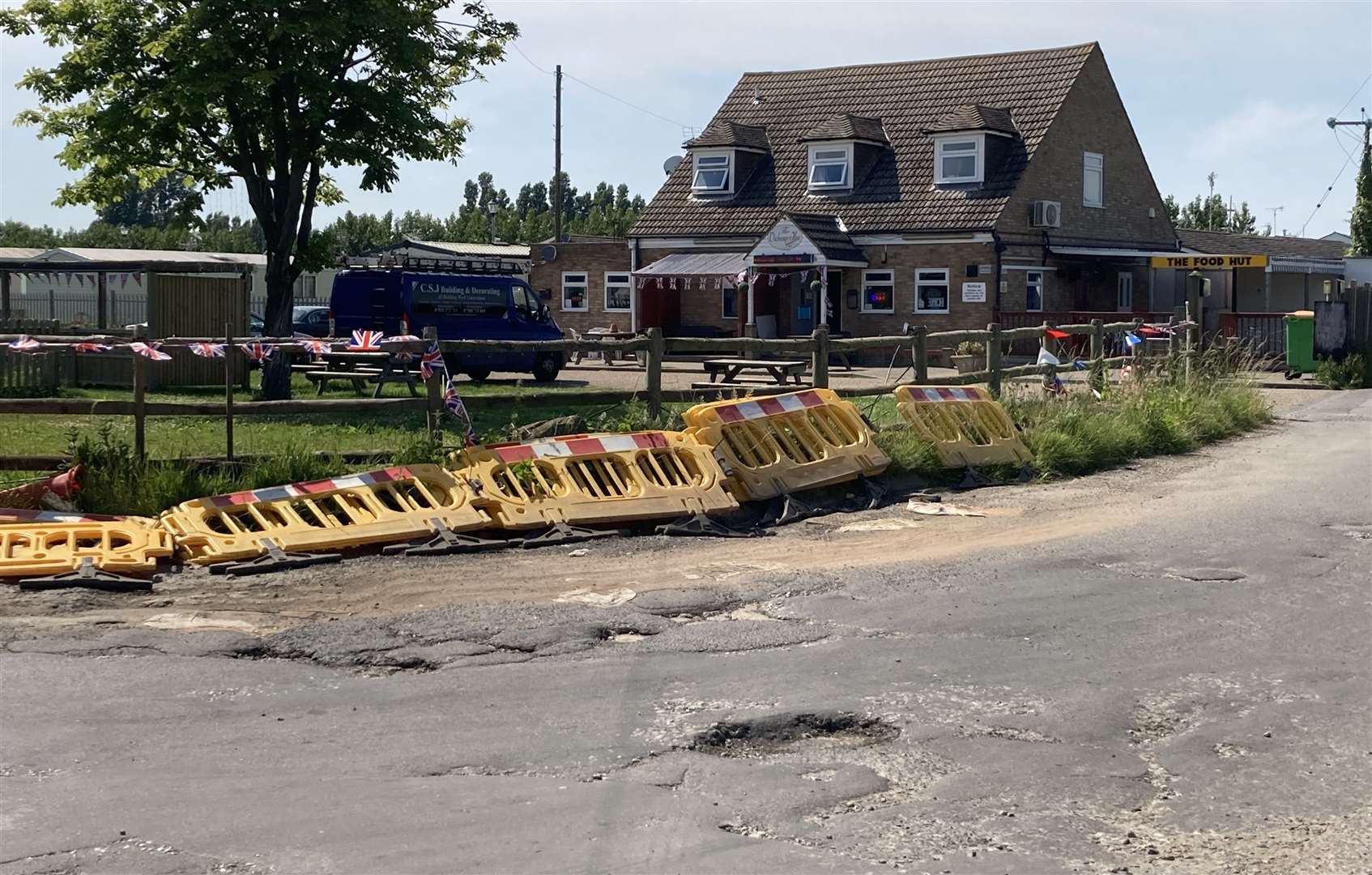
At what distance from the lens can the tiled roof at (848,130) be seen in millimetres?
38719

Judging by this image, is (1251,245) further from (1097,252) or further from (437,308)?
(437,308)

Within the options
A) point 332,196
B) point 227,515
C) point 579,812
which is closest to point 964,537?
point 227,515

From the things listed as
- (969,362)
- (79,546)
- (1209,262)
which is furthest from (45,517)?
(1209,262)

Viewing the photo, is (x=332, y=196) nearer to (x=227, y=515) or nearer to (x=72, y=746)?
(x=227, y=515)

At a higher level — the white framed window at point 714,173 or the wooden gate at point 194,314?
the white framed window at point 714,173

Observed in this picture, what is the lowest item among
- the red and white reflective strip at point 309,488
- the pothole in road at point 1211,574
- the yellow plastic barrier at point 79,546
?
the pothole in road at point 1211,574

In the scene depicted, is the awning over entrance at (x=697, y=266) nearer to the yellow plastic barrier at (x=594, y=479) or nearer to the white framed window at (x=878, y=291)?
the white framed window at (x=878, y=291)

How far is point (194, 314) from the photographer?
23422 mm

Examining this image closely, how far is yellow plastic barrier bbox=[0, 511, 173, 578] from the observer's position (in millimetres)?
8930

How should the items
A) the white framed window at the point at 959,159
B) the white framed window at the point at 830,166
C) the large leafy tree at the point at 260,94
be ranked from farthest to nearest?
the white framed window at the point at 830,166 < the white framed window at the point at 959,159 < the large leafy tree at the point at 260,94

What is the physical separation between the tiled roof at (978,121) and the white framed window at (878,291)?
3.89 m

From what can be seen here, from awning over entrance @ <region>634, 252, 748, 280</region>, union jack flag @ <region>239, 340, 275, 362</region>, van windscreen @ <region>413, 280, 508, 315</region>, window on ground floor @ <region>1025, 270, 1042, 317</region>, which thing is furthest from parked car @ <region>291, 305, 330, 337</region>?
union jack flag @ <region>239, 340, 275, 362</region>

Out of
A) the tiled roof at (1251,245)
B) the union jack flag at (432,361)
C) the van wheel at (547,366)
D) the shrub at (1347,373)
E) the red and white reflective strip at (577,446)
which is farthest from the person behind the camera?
the tiled roof at (1251,245)

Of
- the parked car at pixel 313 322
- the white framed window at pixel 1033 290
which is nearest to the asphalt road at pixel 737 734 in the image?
the parked car at pixel 313 322
